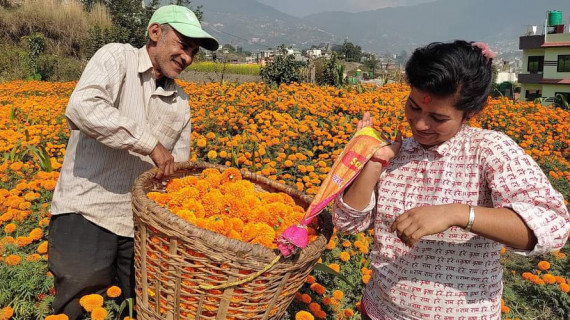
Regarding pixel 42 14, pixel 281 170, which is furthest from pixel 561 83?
pixel 42 14

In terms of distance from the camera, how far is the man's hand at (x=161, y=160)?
1.71 meters

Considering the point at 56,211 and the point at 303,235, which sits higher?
the point at 303,235

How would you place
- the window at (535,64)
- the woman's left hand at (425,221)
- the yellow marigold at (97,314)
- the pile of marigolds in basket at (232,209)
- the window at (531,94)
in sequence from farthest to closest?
the window at (535,64) → the window at (531,94) → the yellow marigold at (97,314) → the pile of marigolds in basket at (232,209) → the woman's left hand at (425,221)

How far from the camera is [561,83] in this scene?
26.8 metres

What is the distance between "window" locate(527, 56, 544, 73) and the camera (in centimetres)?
2936

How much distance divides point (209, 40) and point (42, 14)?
2345 cm

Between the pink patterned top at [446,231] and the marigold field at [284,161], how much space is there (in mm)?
644

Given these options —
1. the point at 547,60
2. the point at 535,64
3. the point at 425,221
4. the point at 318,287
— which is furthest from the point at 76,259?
the point at 535,64

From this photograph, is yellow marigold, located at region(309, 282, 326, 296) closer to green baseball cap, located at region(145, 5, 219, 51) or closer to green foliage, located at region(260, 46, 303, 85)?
green baseball cap, located at region(145, 5, 219, 51)

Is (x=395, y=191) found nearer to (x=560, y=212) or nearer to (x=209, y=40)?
(x=560, y=212)

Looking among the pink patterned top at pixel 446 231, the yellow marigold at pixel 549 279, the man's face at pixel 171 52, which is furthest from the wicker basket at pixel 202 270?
the yellow marigold at pixel 549 279

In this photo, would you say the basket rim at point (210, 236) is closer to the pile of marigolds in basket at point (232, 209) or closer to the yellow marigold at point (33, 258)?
the pile of marigolds in basket at point (232, 209)

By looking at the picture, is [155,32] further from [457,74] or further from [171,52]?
[457,74]

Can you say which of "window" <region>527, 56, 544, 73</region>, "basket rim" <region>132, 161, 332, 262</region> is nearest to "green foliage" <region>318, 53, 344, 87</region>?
"basket rim" <region>132, 161, 332, 262</region>
